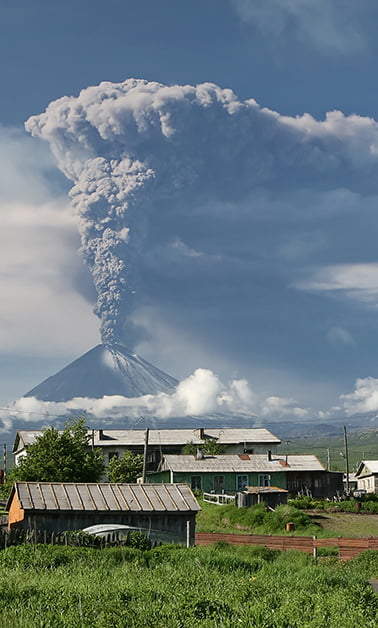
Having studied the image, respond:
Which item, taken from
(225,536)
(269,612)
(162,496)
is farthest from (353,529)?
(269,612)

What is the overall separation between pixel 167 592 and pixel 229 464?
59.0m

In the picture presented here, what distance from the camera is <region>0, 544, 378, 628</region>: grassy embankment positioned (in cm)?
1552

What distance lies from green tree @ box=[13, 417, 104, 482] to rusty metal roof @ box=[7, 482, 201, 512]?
1775 cm

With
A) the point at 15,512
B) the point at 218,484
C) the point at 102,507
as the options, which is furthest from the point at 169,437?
the point at 102,507

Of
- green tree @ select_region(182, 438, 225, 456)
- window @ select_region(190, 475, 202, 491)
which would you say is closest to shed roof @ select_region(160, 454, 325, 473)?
window @ select_region(190, 475, 202, 491)

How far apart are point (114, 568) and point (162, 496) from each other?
1235 centimetres

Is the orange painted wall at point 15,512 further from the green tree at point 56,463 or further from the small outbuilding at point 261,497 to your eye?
the small outbuilding at point 261,497

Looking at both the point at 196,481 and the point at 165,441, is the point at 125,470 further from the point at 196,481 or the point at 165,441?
the point at 165,441

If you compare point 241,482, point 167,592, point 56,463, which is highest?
point 56,463

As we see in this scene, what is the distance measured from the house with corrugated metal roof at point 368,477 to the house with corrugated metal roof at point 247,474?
19.1 m

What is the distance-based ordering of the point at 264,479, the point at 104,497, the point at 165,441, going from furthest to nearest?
the point at 165,441, the point at 264,479, the point at 104,497

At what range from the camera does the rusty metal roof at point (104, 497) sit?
35.4 meters

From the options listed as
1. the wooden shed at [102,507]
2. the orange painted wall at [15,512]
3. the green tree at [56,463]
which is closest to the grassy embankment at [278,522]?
the green tree at [56,463]

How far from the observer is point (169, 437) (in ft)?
325
